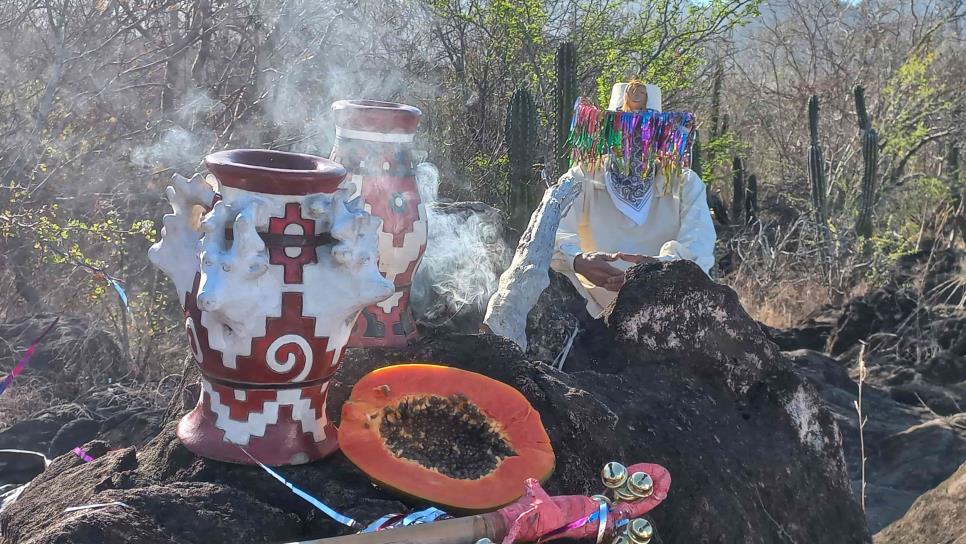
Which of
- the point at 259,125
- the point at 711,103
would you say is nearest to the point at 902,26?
the point at 711,103

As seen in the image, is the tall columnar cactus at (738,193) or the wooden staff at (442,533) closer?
the wooden staff at (442,533)

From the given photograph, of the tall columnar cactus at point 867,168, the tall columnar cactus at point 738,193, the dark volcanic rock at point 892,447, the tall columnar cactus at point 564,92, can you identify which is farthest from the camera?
the tall columnar cactus at point 738,193

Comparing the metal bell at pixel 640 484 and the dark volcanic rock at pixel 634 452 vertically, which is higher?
the metal bell at pixel 640 484

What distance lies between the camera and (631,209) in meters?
3.79

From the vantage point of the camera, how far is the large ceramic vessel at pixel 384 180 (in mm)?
2414

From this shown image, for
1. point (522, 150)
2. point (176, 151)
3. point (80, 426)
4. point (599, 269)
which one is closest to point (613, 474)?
point (599, 269)

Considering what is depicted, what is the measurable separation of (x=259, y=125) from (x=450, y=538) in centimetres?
569

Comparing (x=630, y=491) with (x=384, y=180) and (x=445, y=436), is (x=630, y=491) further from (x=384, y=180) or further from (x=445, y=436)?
(x=384, y=180)

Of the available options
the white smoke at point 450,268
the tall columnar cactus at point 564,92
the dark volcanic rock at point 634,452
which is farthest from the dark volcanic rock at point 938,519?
the tall columnar cactus at point 564,92

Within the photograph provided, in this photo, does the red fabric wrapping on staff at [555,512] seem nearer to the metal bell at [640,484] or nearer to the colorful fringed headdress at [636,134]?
the metal bell at [640,484]

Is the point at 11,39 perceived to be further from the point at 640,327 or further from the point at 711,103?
the point at 711,103

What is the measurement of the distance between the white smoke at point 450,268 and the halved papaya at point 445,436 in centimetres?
177

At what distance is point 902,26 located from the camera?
56.6 feet

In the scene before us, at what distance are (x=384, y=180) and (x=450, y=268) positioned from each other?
161 centimetres
